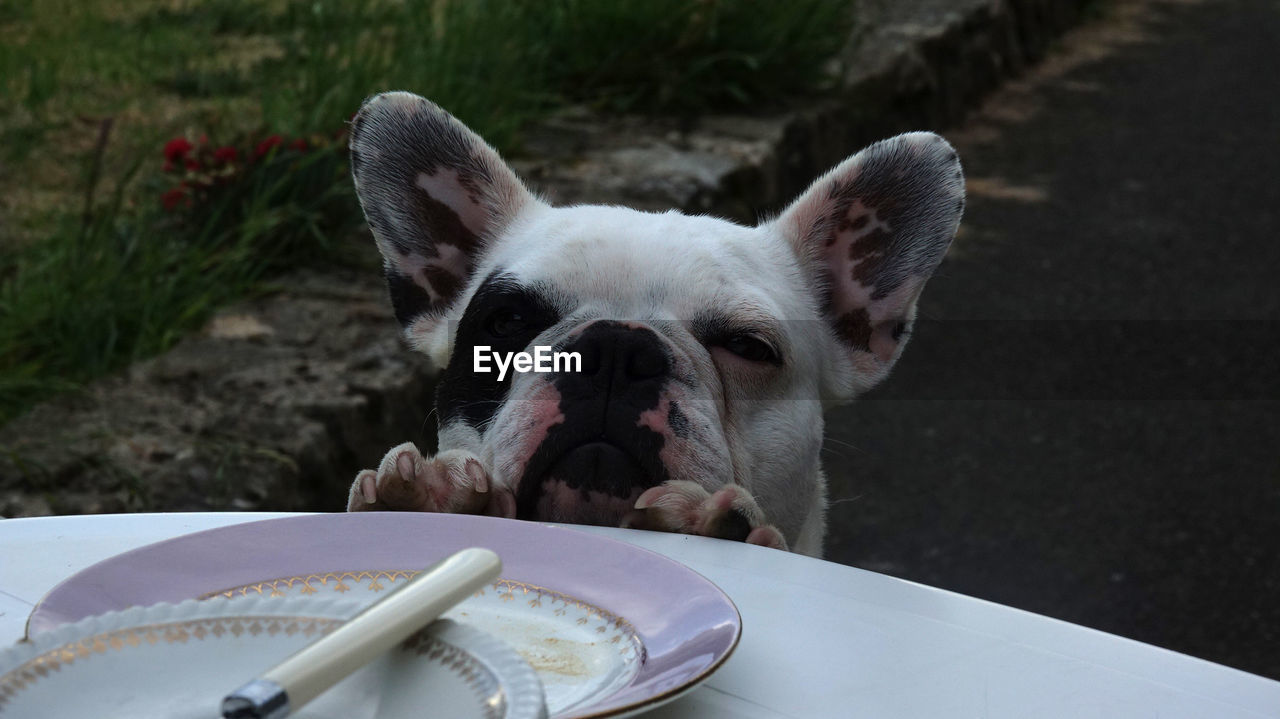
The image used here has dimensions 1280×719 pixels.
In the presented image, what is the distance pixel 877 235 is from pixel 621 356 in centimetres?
52

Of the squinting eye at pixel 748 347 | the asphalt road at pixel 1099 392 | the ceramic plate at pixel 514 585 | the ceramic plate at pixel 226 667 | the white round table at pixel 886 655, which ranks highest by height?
the ceramic plate at pixel 226 667

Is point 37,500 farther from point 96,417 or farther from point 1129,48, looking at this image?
point 1129,48

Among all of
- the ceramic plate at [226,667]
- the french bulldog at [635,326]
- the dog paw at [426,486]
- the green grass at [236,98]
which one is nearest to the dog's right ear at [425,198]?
the french bulldog at [635,326]

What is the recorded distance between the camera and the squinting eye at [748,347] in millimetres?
1714

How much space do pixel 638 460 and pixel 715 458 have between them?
0.11 metres

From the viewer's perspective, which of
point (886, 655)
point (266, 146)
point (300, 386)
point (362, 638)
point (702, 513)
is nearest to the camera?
point (362, 638)

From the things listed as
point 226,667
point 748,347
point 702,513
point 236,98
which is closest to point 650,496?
point 702,513

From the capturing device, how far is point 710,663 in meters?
0.87

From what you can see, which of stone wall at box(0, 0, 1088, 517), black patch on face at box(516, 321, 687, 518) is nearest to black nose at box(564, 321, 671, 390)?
black patch on face at box(516, 321, 687, 518)

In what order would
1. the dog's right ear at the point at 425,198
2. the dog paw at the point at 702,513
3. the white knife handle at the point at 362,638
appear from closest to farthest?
the white knife handle at the point at 362,638, the dog paw at the point at 702,513, the dog's right ear at the point at 425,198

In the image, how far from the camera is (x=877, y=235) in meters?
1.91

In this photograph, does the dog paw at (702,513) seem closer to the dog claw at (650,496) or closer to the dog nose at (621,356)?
the dog claw at (650,496)

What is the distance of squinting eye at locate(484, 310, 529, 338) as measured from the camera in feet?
5.63

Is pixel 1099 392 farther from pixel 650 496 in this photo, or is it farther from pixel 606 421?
pixel 650 496
